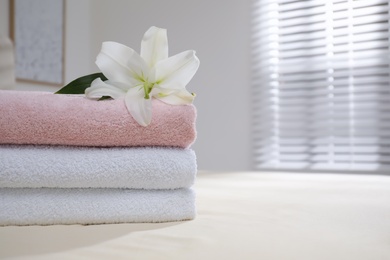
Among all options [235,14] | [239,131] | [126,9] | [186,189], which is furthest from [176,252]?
[126,9]

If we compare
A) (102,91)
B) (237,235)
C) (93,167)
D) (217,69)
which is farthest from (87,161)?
(217,69)

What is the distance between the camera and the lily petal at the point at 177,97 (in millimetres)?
704

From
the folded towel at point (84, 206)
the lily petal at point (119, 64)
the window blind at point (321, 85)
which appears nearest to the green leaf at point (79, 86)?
the lily petal at point (119, 64)

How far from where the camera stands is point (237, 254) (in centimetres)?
50

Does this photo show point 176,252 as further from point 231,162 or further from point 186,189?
point 231,162

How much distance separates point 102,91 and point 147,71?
8 centimetres

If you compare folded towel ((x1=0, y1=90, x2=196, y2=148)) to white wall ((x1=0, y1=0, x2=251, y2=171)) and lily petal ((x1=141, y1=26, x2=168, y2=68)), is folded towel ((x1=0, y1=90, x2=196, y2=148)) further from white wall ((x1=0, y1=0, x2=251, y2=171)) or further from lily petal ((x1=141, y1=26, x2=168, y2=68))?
white wall ((x1=0, y1=0, x2=251, y2=171))

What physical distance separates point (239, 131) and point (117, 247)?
7.14 ft

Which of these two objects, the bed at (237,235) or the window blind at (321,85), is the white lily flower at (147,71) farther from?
the window blind at (321,85)

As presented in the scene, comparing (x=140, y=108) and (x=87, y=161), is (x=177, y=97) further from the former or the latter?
(x=87, y=161)

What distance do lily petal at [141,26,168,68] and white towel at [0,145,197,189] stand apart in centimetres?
16

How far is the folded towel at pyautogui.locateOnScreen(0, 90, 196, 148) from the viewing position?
64 centimetres

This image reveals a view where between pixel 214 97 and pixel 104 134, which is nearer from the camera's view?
pixel 104 134

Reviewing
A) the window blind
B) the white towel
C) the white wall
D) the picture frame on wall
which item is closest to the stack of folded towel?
the white towel
